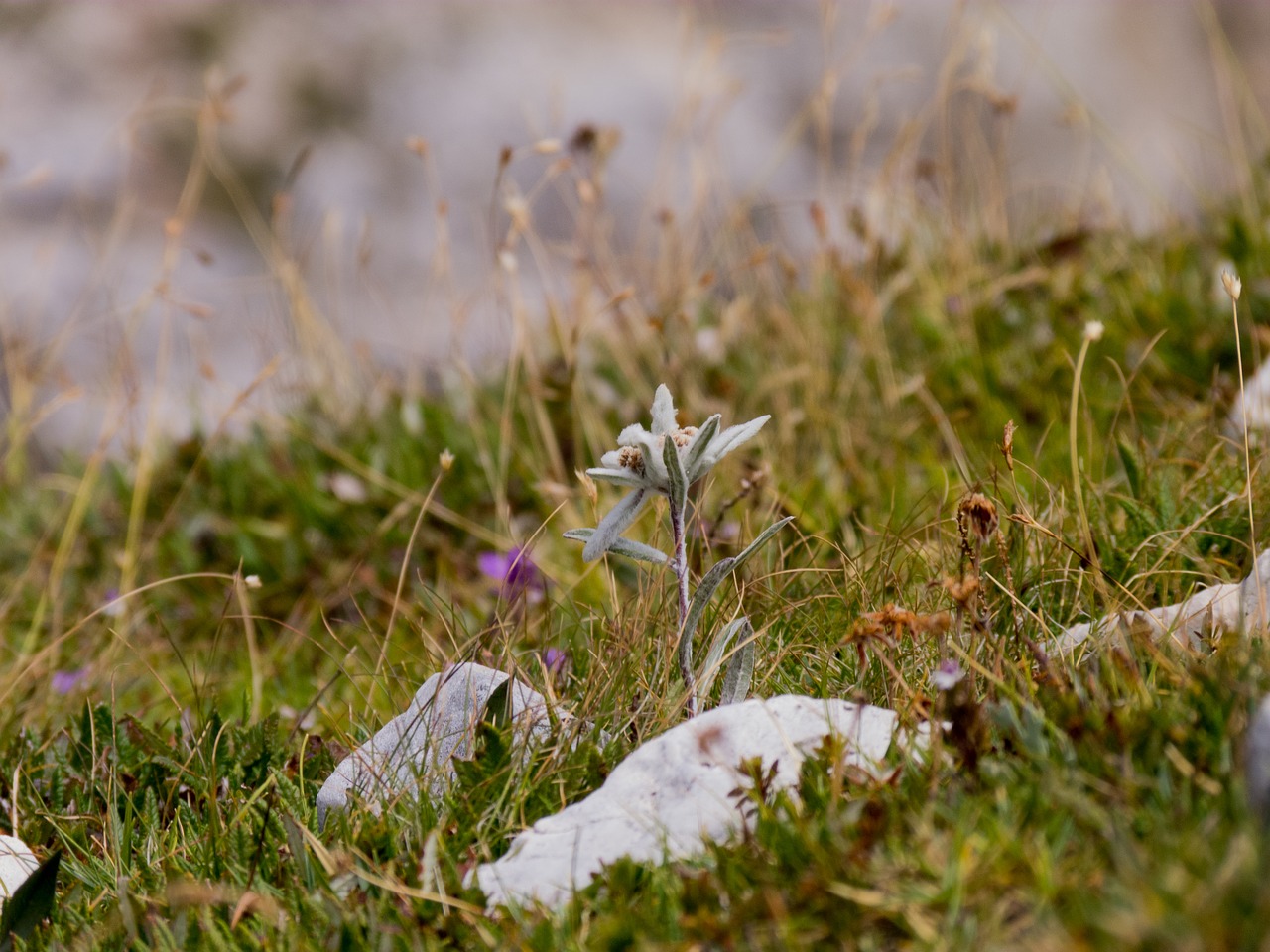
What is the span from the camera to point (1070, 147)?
7.39m

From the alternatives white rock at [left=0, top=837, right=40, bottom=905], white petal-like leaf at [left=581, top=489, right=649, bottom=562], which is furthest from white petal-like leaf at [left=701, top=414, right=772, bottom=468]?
white rock at [left=0, top=837, right=40, bottom=905]

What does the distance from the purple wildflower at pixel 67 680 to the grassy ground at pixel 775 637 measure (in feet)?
0.09

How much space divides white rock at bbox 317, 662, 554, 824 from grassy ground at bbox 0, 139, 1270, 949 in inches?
2.0

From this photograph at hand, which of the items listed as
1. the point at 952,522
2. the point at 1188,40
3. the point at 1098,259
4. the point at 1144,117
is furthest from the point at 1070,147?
the point at 952,522

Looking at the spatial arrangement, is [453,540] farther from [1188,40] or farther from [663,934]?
[1188,40]

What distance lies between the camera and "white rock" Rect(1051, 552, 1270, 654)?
1757 mm

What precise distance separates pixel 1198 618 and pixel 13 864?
1869mm

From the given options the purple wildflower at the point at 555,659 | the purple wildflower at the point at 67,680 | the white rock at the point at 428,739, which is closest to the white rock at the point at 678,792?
the white rock at the point at 428,739

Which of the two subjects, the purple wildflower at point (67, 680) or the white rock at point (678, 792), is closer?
the white rock at point (678, 792)

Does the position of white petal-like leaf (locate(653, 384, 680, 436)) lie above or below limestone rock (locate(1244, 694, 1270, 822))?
above

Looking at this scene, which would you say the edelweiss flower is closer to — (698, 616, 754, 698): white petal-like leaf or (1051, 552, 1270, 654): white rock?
(698, 616, 754, 698): white petal-like leaf

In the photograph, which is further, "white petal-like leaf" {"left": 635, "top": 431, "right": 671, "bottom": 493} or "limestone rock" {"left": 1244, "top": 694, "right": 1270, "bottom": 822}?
"white petal-like leaf" {"left": 635, "top": 431, "right": 671, "bottom": 493}

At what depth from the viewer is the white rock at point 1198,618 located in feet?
5.76

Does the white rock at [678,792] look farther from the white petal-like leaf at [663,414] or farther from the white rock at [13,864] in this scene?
the white rock at [13,864]
